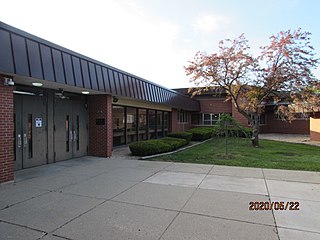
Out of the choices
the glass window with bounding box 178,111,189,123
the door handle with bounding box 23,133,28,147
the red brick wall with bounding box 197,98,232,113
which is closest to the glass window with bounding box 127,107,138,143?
the door handle with bounding box 23,133,28,147

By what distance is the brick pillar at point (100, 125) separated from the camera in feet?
32.5

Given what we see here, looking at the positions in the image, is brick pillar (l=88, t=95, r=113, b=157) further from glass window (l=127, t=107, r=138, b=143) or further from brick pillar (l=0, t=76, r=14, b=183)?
brick pillar (l=0, t=76, r=14, b=183)

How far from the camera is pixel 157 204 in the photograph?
4.53 m

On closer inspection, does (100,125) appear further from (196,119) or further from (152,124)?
(196,119)

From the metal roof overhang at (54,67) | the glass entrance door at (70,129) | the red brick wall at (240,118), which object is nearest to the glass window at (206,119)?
the red brick wall at (240,118)

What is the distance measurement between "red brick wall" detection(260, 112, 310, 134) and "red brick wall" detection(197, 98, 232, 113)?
529 cm

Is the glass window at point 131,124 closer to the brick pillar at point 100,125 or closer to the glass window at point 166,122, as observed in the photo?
the brick pillar at point 100,125

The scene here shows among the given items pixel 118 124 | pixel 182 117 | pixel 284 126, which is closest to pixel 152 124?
pixel 118 124

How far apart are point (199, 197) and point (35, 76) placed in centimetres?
530

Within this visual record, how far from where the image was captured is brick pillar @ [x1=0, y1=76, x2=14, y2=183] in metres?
5.80

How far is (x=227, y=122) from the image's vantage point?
412 inches

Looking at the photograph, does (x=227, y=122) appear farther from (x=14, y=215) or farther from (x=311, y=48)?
(x=14, y=215)

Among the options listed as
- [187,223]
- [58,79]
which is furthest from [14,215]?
[58,79]

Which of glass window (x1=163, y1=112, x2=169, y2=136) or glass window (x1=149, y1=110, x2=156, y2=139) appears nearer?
glass window (x1=149, y1=110, x2=156, y2=139)
